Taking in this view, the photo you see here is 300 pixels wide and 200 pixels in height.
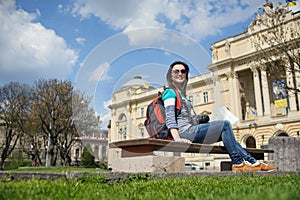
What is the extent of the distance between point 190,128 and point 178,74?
1207 millimetres

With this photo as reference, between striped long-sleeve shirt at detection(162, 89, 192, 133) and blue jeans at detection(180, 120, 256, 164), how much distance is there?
0.16 m

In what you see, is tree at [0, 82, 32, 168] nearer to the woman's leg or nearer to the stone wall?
the stone wall

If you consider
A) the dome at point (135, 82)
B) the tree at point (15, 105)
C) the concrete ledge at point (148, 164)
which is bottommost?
the concrete ledge at point (148, 164)

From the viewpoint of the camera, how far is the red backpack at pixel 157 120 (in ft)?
19.5

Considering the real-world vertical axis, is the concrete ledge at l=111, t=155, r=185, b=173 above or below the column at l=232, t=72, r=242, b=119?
below

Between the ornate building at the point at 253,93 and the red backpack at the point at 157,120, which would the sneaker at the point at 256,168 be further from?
the ornate building at the point at 253,93

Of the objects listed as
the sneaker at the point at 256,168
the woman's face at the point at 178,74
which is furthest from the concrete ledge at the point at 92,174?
the woman's face at the point at 178,74

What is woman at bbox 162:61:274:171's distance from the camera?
18.9 feet

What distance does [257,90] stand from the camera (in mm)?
40312

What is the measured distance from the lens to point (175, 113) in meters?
5.91

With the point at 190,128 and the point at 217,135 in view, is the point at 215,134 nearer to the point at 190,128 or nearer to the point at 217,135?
the point at 217,135

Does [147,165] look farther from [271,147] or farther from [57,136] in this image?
[57,136]

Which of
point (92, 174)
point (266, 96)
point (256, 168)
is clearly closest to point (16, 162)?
point (266, 96)

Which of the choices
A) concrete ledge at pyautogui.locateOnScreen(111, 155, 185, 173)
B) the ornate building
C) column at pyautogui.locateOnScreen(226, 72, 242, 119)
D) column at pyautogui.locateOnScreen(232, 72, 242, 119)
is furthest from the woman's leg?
column at pyautogui.locateOnScreen(226, 72, 242, 119)
